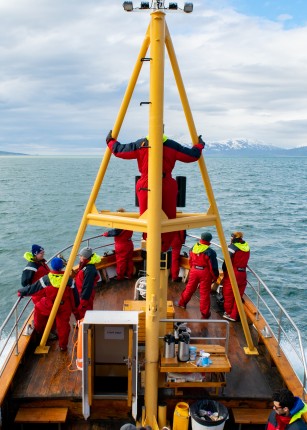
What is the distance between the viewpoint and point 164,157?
19.0 ft

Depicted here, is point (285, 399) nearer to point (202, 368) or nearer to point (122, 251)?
point (202, 368)

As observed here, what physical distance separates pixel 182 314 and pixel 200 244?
1.64 metres

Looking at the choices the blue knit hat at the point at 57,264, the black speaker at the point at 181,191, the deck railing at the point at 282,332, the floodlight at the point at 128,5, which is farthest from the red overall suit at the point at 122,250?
the floodlight at the point at 128,5

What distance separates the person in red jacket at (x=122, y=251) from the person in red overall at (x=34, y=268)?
2.28 m

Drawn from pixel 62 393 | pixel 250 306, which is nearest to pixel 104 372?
pixel 62 393

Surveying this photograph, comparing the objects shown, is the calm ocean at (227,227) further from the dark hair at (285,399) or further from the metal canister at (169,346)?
the dark hair at (285,399)

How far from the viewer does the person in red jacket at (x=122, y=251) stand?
9.89 metres

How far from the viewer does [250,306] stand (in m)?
8.64

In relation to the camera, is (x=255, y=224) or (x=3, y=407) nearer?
(x=3, y=407)

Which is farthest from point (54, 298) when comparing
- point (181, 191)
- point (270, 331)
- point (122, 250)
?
point (270, 331)

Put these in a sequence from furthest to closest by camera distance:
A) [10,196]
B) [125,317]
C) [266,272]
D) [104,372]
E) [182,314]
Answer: [10,196] → [266,272] → [182,314] → [104,372] → [125,317]

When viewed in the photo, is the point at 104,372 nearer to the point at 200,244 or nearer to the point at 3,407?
the point at 3,407

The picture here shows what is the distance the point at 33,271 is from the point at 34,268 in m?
0.07

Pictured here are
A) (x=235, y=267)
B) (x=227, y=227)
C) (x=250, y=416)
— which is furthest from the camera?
(x=227, y=227)
